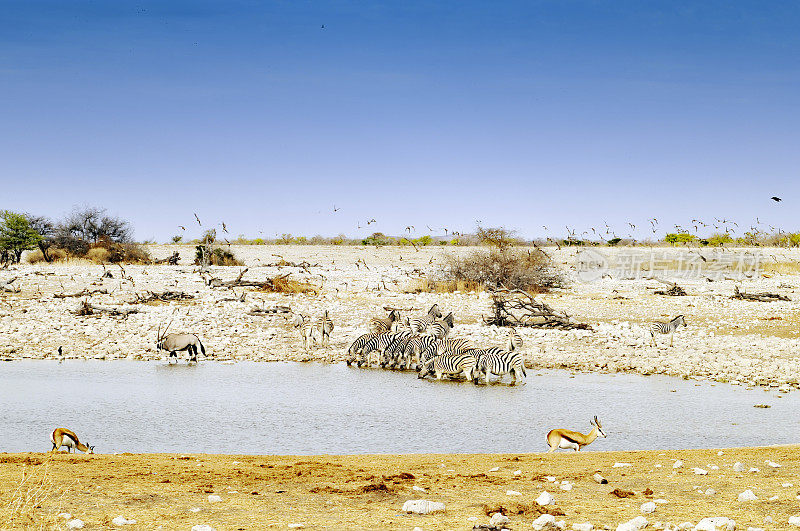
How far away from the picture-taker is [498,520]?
589cm

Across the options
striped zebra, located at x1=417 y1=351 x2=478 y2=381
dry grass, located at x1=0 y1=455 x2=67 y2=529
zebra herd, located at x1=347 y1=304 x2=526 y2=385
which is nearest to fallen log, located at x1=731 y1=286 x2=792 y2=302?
zebra herd, located at x1=347 y1=304 x2=526 y2=385

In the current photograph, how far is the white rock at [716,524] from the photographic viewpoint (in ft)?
18.3

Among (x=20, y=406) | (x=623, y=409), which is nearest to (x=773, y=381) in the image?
(x=623, y=409)

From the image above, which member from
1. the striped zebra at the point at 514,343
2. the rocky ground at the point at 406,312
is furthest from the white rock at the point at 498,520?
the striped zebra at the point at 514,343

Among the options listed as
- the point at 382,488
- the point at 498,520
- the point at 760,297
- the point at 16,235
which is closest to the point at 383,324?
the point at 382,488

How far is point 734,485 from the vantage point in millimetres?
7184

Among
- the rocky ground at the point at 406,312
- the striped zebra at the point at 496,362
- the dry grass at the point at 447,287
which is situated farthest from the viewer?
the dry grass at the point at 447,287

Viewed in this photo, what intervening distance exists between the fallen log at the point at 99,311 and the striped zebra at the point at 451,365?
10387 mm

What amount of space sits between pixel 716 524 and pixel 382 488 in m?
2.94

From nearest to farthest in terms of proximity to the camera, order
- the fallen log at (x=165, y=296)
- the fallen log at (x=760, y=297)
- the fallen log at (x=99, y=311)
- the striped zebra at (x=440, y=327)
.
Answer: the striped zebra at (x=440, y=327) → the fallen log at (x=99, y=311) → the fallen log at (x=165, y=296) → the fallen log at (x=760, y=297)

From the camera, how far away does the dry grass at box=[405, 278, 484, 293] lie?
29672mm

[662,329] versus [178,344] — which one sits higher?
[662,329]

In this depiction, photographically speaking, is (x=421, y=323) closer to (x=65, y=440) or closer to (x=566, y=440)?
(x=566, y=440)

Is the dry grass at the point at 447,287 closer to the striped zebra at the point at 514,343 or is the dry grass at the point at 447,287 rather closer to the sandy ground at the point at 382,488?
the striped zebra at the point at 514,343
